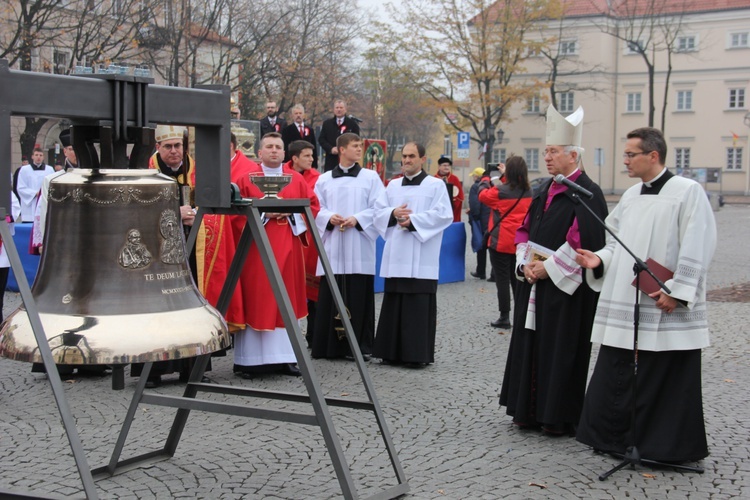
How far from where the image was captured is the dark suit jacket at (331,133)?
16.0 metres

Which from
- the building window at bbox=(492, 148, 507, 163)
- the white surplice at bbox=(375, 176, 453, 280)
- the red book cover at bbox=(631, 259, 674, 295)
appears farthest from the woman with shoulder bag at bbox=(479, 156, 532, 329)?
the building window at bbox=(492, 148, 507, 163)

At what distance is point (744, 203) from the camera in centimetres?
4628

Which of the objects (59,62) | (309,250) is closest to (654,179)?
(309,250)

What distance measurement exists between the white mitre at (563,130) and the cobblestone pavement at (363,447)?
1957 millimetres

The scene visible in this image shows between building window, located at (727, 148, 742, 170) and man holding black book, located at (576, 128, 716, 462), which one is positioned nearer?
man holding black book, located at (576, 128, 716, 462)

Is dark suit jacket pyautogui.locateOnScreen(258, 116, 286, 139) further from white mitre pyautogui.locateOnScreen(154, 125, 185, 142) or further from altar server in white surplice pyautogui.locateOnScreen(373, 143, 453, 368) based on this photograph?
white mitre pyautogui.locateOnScreen(154, 125, 185, 142)

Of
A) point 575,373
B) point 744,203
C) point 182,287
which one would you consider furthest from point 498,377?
point 744,203

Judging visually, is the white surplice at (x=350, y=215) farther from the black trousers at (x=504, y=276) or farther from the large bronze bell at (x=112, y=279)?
the large bronze bell at (x=112, y=279)

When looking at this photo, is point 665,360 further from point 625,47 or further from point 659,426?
point 625,47

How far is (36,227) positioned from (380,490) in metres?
4.54

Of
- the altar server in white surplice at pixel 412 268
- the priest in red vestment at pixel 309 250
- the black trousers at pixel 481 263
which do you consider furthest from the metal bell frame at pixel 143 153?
the black trousers at pixel 481 263

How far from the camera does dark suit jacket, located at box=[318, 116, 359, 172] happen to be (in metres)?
16.0

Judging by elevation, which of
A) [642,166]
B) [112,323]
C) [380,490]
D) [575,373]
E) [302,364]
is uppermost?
[642,166]

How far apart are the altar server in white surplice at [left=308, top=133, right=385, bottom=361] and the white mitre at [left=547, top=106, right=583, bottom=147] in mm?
2945
